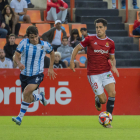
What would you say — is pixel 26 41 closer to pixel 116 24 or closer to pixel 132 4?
pixel 116 24

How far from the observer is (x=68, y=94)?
35.0 ft

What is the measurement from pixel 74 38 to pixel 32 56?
5.87 meters

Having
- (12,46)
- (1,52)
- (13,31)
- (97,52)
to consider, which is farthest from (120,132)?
(13,31)

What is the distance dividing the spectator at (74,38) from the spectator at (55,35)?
13.1 inches

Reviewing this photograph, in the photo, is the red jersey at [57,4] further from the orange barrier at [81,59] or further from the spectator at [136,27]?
the spectator at [136,27]

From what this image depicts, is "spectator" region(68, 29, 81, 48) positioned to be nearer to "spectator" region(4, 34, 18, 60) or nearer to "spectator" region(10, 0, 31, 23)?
"spectator" region(10, 0, 31, 23)

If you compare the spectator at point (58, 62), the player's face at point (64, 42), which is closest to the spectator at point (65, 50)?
the player's face at point (64, 42)

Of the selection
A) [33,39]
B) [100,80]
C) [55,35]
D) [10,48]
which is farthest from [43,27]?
[100,80]

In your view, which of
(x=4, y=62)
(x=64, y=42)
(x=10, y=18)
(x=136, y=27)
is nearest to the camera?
(x=4, y=62)

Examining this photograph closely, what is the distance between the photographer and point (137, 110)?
1083cm

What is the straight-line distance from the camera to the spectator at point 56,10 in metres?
14.9

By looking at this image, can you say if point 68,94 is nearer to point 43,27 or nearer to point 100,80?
point 100,80

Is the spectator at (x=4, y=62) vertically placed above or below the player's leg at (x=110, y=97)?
above

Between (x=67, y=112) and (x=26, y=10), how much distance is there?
579 cm
